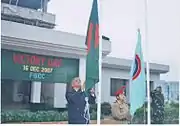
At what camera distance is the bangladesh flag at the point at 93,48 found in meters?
3.20

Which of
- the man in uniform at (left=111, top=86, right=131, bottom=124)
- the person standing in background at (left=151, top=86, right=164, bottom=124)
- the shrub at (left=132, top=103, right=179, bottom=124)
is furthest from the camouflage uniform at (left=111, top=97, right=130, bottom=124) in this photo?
the person standing in background at (left=151, top=86, right=164, bottom=124)

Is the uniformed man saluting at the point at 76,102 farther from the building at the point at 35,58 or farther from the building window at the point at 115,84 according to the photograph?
the building window at the point at 115,84

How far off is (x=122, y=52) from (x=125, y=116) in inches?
28.0

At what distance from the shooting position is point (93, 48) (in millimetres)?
3268

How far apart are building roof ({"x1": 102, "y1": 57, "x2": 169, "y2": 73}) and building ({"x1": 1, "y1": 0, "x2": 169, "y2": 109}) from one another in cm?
13

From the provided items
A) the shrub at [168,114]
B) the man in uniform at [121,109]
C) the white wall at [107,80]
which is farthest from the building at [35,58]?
the shrub at [168,114]

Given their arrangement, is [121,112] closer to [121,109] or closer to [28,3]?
[121,109]

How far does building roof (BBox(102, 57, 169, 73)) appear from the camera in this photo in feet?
10.9

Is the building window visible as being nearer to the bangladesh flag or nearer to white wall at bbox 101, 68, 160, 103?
white wall at bbox 101, 68, 160, 103

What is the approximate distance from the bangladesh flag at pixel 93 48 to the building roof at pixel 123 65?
5.2 inches

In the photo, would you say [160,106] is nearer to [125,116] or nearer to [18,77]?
[125,116]

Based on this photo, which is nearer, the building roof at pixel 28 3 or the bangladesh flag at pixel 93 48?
the building roof at pixel 28 3

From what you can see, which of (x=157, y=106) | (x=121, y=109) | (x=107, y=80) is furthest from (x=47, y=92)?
(x=157, y=106)

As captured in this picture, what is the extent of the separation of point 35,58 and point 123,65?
100cm
